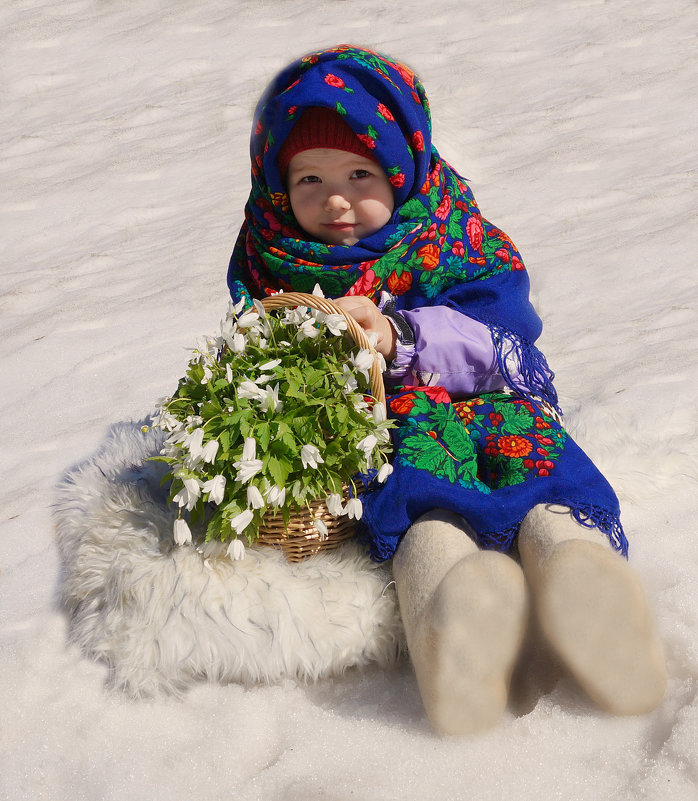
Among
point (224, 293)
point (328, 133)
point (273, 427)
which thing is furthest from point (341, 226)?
point (224, 293)

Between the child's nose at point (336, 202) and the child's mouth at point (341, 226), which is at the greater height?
the child's nose at point (336, 202)

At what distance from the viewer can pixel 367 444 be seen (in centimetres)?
183

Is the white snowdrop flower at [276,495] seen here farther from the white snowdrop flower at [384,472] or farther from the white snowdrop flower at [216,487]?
the white snowdrop flower at [384,472]

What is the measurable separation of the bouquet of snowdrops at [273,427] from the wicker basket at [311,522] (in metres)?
0.02

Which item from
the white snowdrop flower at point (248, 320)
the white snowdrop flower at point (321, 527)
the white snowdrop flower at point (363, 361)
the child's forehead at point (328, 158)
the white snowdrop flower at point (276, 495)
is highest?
the child's forehead at point (328, 158)

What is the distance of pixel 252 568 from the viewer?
1930 mm

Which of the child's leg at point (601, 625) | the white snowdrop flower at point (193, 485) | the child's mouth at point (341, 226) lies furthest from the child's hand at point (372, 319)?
the child's leg at point (601, 625)

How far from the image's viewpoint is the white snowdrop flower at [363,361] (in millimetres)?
1895

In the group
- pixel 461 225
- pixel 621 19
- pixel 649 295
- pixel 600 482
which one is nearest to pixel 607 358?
pixel 649 295

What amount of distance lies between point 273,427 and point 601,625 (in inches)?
30.0

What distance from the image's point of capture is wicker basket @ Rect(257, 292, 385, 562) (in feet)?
6.40

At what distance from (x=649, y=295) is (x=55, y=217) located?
3.04m

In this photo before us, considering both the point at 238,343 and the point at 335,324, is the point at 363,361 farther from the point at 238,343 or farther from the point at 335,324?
Result: the point at 238,343

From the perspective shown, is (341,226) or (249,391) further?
(341,226)
